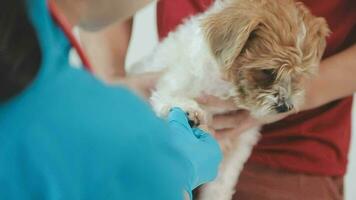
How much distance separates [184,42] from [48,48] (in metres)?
0.85

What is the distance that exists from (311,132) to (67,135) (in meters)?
0.90

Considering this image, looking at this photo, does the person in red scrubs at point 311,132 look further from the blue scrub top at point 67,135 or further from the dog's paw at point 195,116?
the blue scrub top at point 67,135

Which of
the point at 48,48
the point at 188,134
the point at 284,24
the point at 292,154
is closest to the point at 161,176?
the point at 48,48

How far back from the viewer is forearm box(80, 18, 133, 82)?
143 cm

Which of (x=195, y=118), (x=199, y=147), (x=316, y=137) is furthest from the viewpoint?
(x=316, y=137)

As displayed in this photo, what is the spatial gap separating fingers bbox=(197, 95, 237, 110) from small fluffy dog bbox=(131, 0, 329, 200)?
11mm

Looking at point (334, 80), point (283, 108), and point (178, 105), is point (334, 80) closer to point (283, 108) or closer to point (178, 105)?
point (283, 108)

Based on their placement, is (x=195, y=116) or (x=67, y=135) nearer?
(x=67, y=135)

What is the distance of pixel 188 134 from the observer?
3.11 ft

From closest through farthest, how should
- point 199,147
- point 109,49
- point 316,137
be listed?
1. point 199,147
2. point 316,137
3. point 109,49

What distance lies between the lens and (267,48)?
46.8 inches

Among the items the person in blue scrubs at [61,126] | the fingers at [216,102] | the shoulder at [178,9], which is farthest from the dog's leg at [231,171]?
the person in blue scrubs at [61,126]

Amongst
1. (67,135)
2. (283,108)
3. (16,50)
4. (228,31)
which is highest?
(16,50)

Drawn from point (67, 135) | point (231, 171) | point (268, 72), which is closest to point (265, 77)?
point (268, 72)
